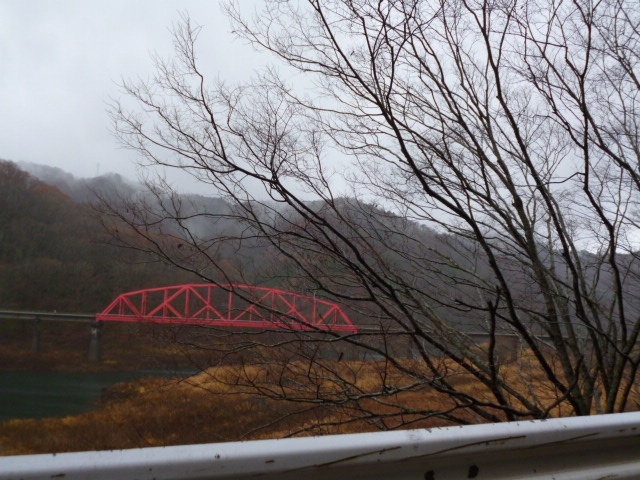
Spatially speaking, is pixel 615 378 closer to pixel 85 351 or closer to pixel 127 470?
pixel 127 470

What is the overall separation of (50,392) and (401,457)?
8.86 metres

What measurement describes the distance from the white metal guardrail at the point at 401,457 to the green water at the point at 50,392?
6.04 meters

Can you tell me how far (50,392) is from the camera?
346 inches

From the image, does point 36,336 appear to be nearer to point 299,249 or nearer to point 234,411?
point 234,411

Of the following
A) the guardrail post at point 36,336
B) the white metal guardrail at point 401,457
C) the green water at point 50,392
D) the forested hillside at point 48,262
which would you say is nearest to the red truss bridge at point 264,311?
the white metal guardrail at point 401,457

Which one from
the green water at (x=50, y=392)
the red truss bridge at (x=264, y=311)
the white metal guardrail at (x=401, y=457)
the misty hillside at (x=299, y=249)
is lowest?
the green water at (x=50, y=392)

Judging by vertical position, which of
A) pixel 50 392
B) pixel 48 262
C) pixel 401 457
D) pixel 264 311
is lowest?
pixel 50 392

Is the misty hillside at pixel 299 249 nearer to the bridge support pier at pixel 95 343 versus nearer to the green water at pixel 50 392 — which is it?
the green water at pixel 50 392

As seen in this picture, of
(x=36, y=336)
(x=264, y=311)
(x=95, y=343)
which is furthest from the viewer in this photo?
(x=95, y=343)

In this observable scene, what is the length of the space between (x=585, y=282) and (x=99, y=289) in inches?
282

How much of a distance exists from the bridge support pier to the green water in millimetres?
276

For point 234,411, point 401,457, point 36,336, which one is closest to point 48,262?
point 36,336

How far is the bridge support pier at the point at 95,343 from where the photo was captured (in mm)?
8766

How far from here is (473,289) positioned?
15.0 feet
